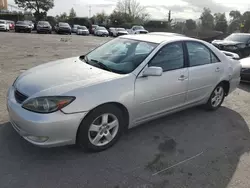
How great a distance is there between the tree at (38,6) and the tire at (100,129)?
186 ft

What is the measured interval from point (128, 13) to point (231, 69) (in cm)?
5665

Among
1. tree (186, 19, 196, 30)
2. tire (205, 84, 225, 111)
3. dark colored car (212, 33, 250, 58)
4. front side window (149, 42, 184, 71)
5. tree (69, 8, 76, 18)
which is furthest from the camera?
tree (69, 8, 76, 18)

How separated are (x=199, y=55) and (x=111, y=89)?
2.05 meters

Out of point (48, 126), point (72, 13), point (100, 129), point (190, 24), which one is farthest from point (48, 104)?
point (72, 13)

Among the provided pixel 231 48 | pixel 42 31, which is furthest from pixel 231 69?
pixel 42 31

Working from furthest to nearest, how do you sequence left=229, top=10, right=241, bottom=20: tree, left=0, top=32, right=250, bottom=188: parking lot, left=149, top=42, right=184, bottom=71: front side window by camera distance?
left=229, top=10, right=241, bottom=20: tree → left=149, top=42, right=184, bottom=71: front side window → left=0, top=32, right=250, bottom=188: parking lot

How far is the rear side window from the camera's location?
13.3ft

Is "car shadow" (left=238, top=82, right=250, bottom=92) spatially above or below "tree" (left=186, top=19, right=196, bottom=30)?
below

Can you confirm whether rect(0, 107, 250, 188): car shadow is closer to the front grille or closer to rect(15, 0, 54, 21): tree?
the front grille

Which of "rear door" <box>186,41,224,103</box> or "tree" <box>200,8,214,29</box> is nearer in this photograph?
"rear door" <box>186,41,224,103</box>

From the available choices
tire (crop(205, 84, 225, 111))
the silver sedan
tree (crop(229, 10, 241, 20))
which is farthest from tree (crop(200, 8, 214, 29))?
the silver sedan

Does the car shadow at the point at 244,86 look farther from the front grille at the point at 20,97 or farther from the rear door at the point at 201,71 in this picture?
the front grille at the point at 20,97

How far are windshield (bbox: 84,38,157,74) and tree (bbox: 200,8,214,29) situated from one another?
45.8m

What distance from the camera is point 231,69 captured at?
4.79 metres
